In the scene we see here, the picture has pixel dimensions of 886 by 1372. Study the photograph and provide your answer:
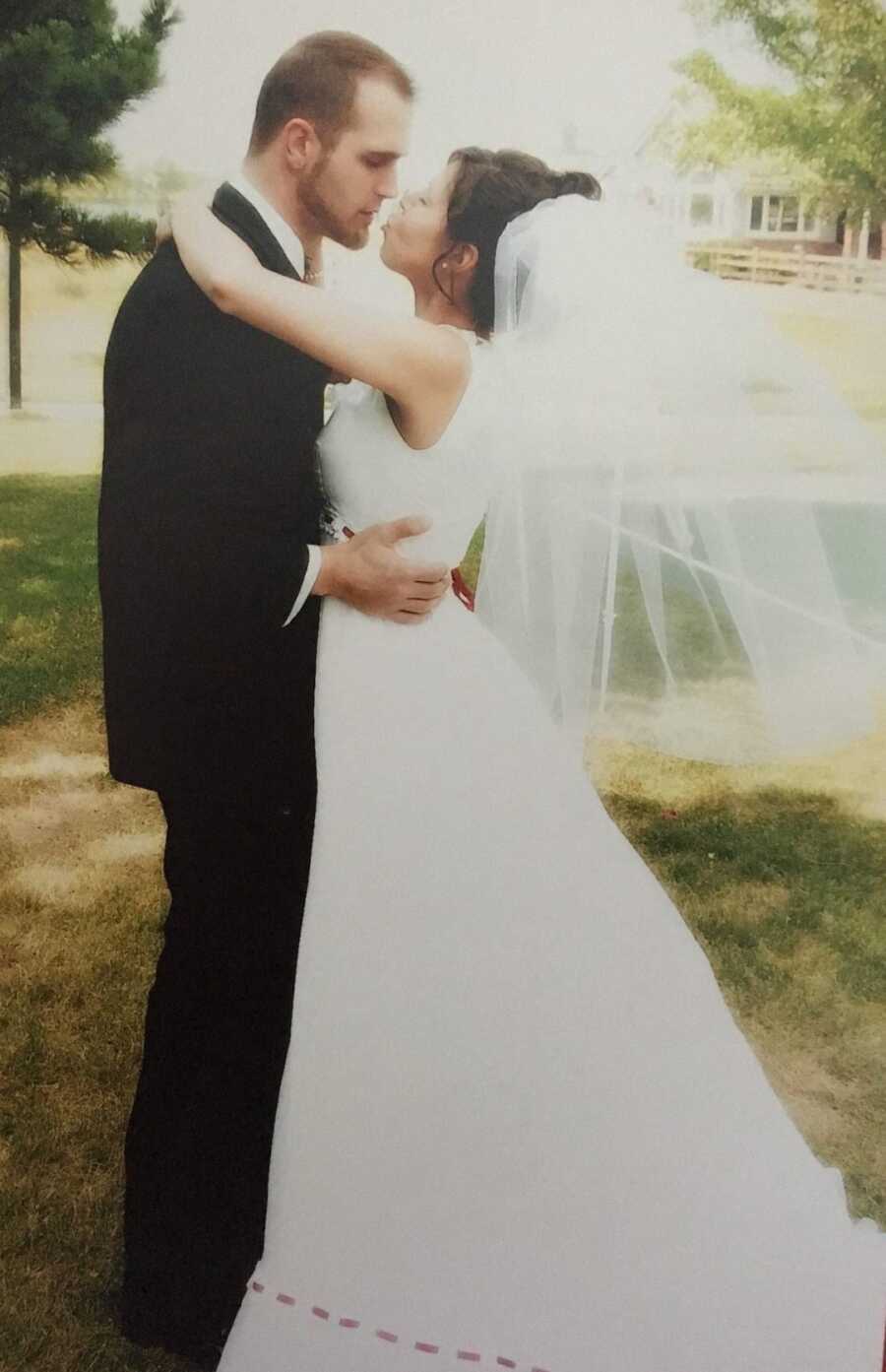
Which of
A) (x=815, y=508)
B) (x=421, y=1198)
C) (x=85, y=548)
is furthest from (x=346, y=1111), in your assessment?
(x=815, y=508)

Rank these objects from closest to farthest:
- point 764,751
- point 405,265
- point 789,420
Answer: point 405,265
point 789,420
point 764,751

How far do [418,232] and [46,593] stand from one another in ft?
2.43

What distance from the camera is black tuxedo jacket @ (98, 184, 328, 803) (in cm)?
167

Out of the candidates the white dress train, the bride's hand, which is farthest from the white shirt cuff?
the bride's hand

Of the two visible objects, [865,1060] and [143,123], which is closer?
[143,123]

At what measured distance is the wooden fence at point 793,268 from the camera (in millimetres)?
1830

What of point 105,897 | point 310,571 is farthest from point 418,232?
point 105,897

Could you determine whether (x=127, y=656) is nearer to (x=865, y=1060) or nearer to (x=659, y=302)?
(x=659, y=302)

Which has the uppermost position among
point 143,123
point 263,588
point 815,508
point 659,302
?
point 143,123

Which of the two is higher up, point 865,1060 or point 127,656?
point 127,656

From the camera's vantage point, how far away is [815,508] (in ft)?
6.21

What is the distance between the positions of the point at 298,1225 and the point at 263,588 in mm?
900

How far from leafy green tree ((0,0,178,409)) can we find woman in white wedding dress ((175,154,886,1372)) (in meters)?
0.54

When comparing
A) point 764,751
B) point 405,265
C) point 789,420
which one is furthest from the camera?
point 764,751
